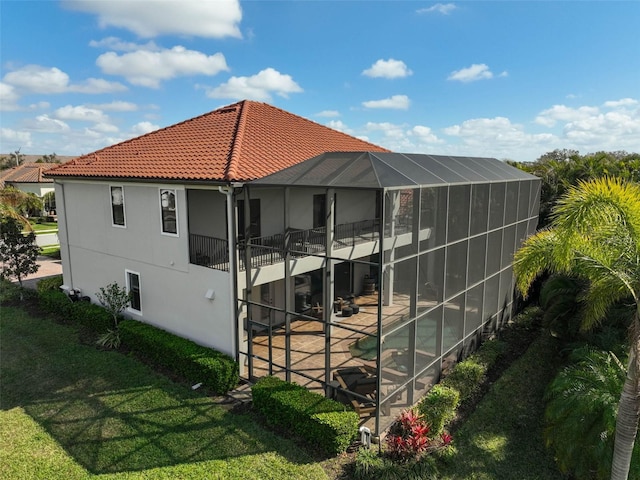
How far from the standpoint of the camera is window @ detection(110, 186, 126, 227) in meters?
14.8

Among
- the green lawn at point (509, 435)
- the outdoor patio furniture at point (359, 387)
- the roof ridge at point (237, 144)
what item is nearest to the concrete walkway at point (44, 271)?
the roof ridge at point (237, 144)

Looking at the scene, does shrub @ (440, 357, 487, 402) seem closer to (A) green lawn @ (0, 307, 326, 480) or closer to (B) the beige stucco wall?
(A) green lawn @ (0, 307, 326, 480)

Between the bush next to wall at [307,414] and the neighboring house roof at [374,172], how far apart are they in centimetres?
497

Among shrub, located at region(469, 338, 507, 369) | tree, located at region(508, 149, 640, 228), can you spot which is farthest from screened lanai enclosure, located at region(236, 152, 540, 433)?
tree, located at region(508, 149, 640, 228)

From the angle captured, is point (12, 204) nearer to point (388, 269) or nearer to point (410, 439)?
point (388, 269)

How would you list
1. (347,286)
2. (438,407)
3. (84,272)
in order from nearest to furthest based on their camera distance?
(438,407), (84,272), (347,286)

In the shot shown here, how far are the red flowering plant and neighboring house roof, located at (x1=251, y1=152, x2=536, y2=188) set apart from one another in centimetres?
522

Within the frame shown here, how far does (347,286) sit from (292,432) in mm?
10412

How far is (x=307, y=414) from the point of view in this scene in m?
9.30

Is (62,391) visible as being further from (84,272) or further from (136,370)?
(84,272)

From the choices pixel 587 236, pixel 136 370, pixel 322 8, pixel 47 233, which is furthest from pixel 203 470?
pixel 47 233

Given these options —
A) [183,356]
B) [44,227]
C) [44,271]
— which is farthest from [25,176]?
[183,356]

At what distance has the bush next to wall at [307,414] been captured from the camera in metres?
8.97

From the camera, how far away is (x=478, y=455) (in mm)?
→ 9477
